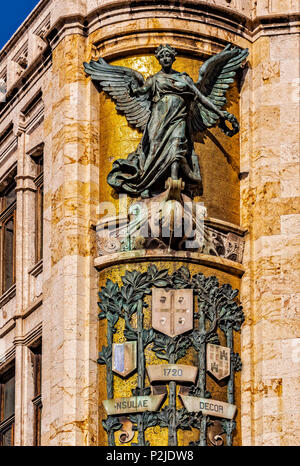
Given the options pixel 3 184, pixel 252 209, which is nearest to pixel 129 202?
pixel 252 209

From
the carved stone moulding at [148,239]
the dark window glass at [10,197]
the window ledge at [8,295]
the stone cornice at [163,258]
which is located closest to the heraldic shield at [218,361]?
the stone cornice at [163,258]

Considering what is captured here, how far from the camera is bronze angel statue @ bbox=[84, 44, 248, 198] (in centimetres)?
→ 4516

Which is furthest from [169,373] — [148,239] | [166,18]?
[166,18]

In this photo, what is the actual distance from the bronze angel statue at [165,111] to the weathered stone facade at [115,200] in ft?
1.16

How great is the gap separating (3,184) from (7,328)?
11.9ft

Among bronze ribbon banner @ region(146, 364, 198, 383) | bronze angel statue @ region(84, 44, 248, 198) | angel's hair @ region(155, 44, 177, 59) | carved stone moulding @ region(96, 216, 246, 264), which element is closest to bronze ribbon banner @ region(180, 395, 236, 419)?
bronze ribbon banner @ region(146, 364, 198, 383)

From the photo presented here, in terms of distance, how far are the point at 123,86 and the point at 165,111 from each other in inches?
51.5

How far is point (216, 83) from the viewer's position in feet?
152

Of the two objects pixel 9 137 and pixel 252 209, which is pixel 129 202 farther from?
pixel 9 137

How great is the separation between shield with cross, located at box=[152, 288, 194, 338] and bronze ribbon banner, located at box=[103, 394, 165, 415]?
4.28ft

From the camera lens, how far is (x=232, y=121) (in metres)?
46.1

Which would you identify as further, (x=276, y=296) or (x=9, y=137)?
(x=9, y=137)
